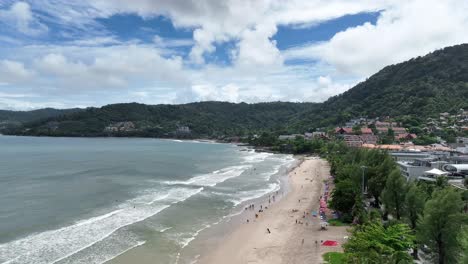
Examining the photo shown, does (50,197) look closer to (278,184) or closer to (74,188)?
(74,188)

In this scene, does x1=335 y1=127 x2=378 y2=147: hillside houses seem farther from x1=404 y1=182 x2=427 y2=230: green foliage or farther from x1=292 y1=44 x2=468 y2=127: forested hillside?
x1=404 y1=182 x2=427 y2=230: green foliage

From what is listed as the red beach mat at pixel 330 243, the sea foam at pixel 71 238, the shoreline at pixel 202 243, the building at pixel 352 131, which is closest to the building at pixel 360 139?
the building at pixel 352 131

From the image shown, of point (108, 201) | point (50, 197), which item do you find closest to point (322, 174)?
point (108, 201)

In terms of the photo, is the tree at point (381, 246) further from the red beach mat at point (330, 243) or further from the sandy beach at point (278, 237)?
the red beach mat at point (330, 243)

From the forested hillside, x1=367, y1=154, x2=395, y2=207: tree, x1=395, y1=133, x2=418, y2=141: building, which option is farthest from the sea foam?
the forested hillside

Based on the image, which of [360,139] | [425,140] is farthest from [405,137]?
[360,139]

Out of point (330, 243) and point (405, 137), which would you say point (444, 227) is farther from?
point (405, 137)
